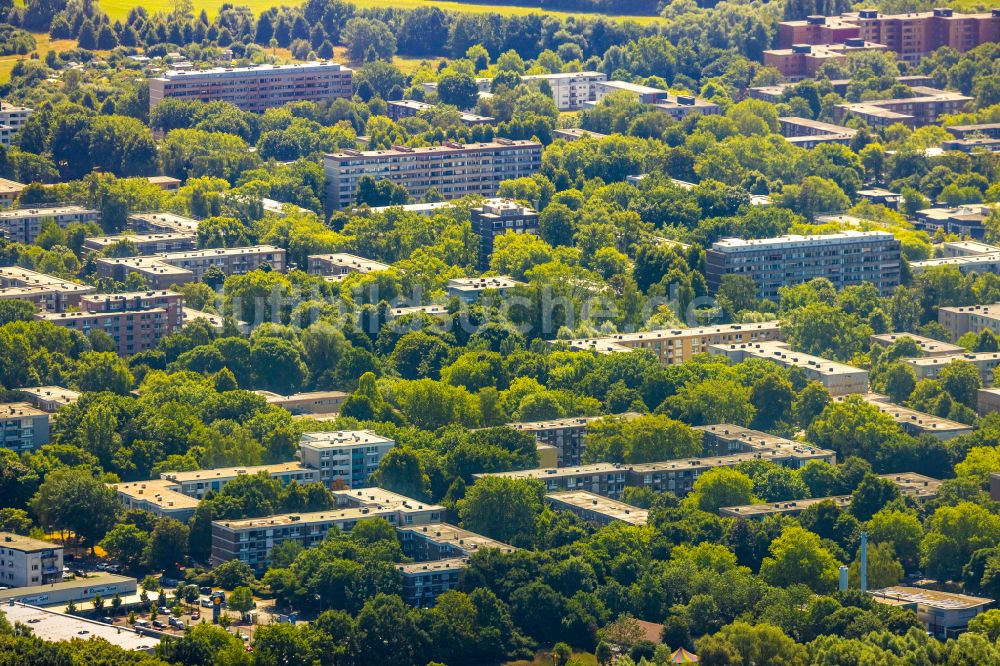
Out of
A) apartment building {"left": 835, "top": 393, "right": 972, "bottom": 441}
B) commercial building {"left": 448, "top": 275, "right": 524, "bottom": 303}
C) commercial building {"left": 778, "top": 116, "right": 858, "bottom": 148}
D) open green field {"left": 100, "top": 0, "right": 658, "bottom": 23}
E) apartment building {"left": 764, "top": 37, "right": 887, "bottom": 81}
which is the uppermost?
open green field {"left": 100, "top": 0, "right": 658, "bottom": 23}

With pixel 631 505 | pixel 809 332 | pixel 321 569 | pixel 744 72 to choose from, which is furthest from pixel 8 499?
pixel 744 72

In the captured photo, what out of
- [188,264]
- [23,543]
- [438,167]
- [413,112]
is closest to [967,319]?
[188,264]

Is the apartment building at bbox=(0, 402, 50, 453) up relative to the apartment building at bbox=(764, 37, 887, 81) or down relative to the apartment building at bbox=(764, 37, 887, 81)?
down

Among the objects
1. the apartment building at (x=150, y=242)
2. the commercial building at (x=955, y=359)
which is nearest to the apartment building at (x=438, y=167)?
the apartment building at (x=150, y=242)

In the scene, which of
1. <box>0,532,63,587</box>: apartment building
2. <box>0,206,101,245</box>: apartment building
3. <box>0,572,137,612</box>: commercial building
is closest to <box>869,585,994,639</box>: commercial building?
<box>0,572,137,612</box>: commercial building

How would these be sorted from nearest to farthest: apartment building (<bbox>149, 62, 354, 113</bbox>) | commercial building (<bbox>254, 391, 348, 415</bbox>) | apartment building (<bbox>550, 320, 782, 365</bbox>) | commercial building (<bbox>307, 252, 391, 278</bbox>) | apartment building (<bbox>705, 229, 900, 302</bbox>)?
commercial building (<bbox>254, 391, 348, 415</bbox>), apartment building (<bbox>550, 320, 782, 365</bbox>), apartment building (<bbox>705, 229, 900, 302</bbox>), commercial building (<bbox>307, 252, 391, 278</bbox>), apartment building (<bbox>149, 62, 354, 113</bbox>)

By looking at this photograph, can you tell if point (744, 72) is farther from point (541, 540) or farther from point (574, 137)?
point (541, 540)

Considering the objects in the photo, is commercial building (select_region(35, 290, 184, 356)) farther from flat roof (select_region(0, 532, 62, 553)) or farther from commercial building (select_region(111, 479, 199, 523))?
flat roof (select_region(0, 532, 62, 553))
